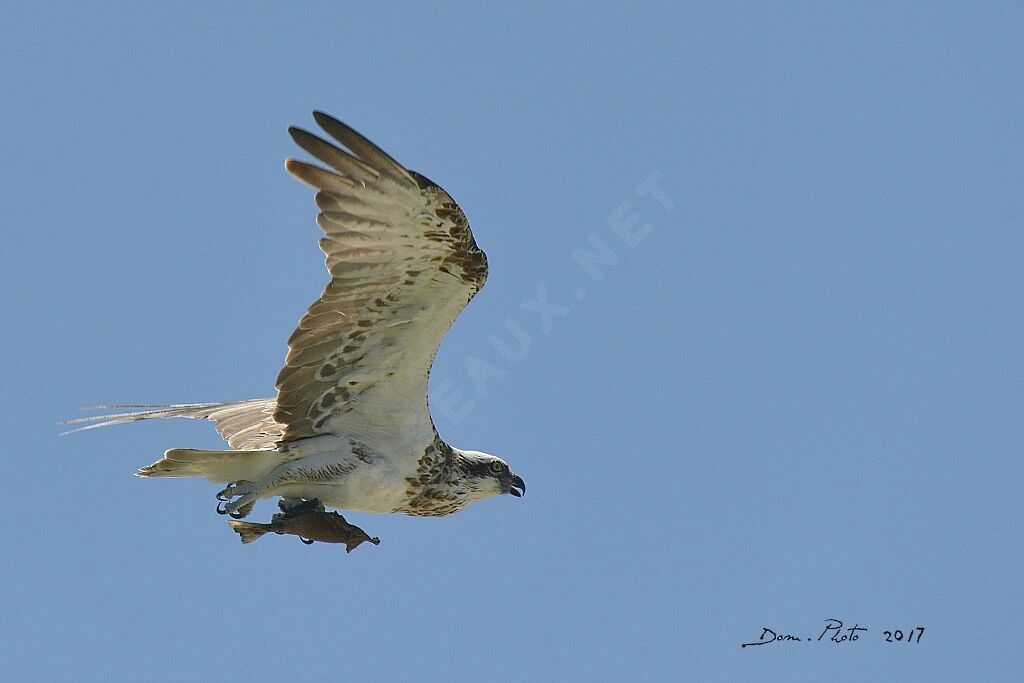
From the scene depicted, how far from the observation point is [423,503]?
41.3 feet

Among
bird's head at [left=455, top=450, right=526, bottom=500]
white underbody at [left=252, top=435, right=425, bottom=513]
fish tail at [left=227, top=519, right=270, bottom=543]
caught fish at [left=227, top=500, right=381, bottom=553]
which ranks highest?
bird's head at [left=455, top=450, right=526, bottom=500]

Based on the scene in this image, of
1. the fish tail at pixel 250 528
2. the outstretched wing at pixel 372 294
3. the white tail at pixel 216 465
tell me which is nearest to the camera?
the outstretched wing at pixel 372 294

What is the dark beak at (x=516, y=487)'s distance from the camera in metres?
13.2

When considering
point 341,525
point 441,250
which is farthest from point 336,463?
point 441,250

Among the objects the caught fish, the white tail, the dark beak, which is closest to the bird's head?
the dark beak

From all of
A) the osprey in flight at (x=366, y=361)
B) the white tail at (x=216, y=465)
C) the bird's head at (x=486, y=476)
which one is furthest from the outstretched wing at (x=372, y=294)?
the bird's head at (x=486, y=476)

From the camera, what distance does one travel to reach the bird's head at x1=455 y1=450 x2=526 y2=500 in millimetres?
12859

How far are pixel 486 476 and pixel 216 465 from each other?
258 centimetres

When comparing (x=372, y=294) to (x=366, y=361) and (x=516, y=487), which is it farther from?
(x=516, y=487)

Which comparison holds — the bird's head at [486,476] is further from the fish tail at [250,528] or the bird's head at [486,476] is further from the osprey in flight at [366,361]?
the fish tail at [250,528]

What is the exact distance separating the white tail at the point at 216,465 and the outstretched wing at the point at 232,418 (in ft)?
0.59

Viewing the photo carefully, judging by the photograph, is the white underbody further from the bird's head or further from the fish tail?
the bird's head

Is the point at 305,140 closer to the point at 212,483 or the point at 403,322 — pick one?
the point at 403,322

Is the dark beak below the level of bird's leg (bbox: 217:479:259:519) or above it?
above
